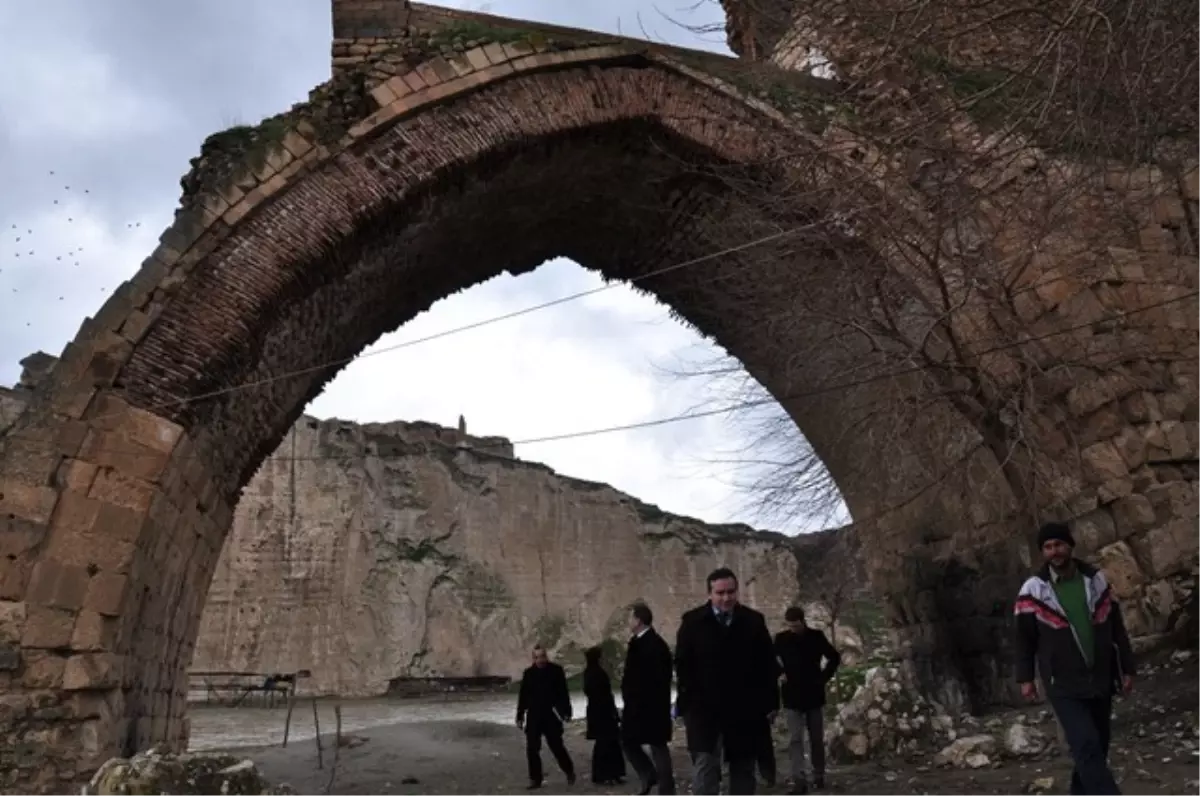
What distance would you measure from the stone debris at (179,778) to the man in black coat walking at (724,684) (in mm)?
1777

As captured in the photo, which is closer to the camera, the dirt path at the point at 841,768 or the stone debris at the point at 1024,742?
the dirt path at the point at 841,768

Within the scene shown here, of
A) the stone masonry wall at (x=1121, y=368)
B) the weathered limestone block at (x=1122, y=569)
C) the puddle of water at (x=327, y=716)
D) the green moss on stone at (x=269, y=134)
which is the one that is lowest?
the puddle of water at (x=327, y=716)

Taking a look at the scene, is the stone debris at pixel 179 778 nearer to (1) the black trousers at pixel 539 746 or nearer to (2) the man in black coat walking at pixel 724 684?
(2) the man in black coat walking at pixel 724 684

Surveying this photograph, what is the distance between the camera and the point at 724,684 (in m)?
4.07

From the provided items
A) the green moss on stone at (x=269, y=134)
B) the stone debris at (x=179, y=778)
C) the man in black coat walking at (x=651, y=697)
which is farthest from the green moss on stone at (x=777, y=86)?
the stone debris at (x=179, y=778)

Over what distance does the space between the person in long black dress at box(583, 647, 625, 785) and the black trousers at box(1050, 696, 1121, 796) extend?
425 cm

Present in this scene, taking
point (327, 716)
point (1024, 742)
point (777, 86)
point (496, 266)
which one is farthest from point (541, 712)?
point (327, 716)

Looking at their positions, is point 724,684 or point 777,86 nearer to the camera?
point 724,684

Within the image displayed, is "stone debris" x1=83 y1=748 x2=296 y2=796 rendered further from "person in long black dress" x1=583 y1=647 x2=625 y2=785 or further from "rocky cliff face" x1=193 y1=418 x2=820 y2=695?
"rocky cliff face" x1=193 y1=418 x2=820 y2=695

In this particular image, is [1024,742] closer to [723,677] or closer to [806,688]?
[806,688]

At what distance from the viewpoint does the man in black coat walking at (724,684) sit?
4.08 meters

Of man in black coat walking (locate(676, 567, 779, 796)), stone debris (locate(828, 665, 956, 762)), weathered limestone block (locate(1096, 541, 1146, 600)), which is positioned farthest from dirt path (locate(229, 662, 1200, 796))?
man in black coat walking (locate(676, 567, 779, 796))

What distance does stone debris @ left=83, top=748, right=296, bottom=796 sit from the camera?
3.35 meters

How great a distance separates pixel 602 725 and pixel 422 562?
24657mm
